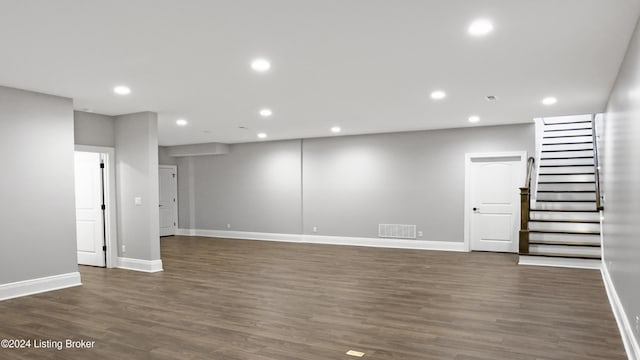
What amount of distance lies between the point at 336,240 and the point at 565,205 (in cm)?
481

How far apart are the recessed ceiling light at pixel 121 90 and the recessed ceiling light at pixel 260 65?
187 centimetres

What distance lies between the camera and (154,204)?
6633 millimetres

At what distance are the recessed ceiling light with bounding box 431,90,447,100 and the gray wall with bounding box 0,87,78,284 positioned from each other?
16.1 feet

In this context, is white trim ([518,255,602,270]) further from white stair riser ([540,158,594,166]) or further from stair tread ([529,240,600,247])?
white stair riser ([540,158,594,166])

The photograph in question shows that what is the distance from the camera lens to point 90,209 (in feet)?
23.3

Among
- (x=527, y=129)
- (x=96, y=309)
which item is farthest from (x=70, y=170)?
(x=527, y=129)

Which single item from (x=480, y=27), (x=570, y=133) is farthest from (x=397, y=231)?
(x=480, y=27)

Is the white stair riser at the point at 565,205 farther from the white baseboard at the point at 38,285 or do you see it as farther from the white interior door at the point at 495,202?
the white baseboard at the point at 38,285

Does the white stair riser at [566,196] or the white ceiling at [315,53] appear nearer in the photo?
the white ceiling at [315,53]

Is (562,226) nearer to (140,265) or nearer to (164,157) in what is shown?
(140,265)

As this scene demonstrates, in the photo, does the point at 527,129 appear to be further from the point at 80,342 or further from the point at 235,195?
the point at 80,342

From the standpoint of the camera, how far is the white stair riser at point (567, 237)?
23.1 feet

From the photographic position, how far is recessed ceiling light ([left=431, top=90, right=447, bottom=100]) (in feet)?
17.5

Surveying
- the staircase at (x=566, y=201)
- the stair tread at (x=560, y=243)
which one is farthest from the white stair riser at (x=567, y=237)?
the stair tread at (x=560, y=243)
